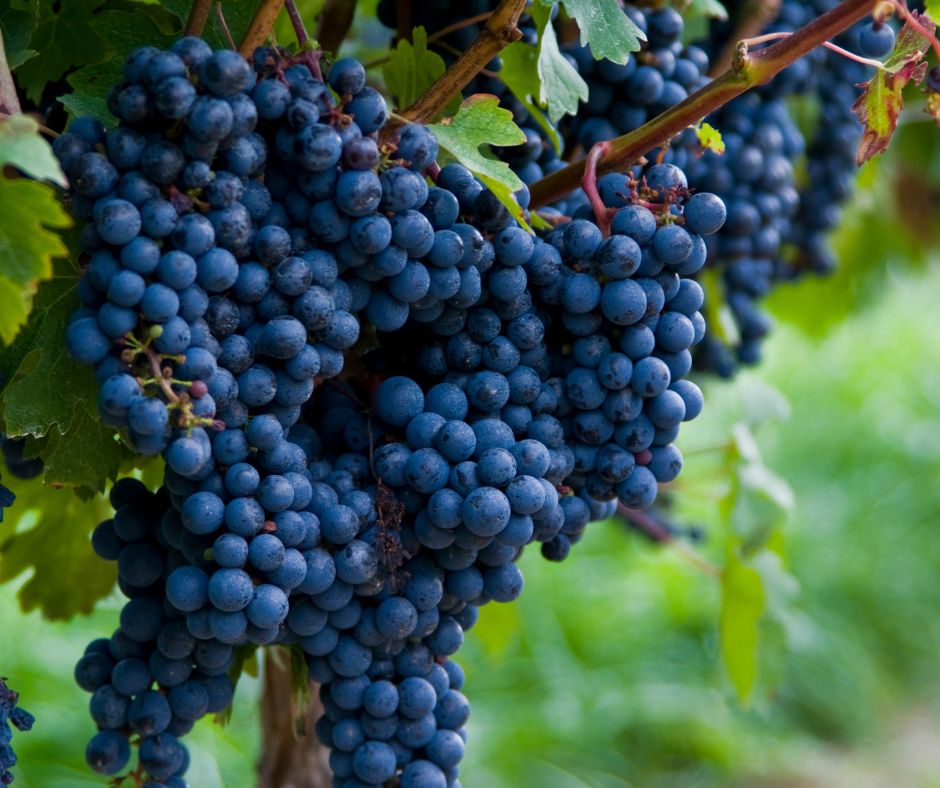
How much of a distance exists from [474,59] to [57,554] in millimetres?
646

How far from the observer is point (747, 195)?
4.03 ft

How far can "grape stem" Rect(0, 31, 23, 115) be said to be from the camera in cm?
70

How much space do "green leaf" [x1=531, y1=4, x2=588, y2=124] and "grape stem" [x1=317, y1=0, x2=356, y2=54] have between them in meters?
0.22

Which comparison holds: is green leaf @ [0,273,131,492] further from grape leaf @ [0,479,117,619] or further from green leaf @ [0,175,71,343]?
grape leaf @ [0,479,117,619]

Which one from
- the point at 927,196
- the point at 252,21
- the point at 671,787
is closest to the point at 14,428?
the point at 252,21

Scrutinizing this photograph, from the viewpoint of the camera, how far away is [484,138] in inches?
30.4

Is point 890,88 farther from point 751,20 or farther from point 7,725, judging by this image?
point 7,725

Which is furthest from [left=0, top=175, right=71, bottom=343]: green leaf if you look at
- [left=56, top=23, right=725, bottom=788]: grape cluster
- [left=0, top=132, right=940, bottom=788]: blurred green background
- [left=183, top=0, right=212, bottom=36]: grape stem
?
[left=0, top=132, right=940, bottom=788]: blurred green background

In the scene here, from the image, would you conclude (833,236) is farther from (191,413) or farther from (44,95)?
(191,413)

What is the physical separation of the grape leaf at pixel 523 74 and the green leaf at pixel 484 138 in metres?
0.12

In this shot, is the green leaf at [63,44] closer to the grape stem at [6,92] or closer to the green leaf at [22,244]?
the grape stem at [6,92]

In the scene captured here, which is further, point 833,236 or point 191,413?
point 833,236

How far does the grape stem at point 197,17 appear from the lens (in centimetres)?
73

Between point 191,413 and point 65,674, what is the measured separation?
8.31ft
